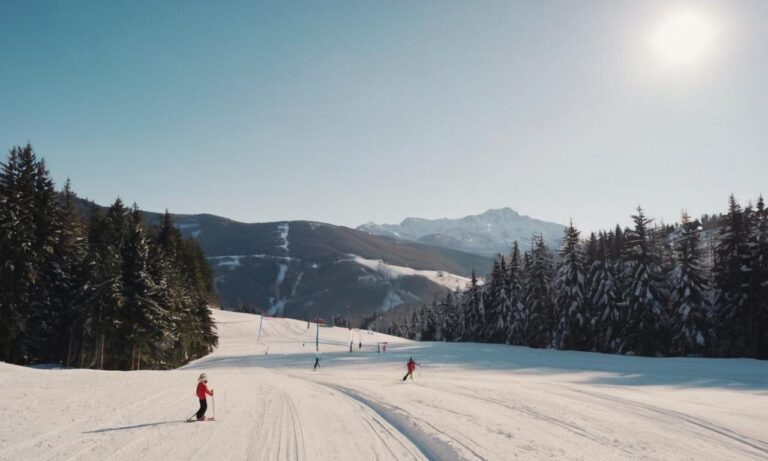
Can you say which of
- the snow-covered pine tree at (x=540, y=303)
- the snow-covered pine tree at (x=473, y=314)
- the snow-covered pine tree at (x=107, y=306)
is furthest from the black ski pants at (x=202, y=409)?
the snow-covered pine tree at (x=473, y=314)

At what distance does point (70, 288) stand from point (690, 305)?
179 ft

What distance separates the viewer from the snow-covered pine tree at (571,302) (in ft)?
163

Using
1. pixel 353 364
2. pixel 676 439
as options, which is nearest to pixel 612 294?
pixel 353 364

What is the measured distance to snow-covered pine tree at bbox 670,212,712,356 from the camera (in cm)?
4112

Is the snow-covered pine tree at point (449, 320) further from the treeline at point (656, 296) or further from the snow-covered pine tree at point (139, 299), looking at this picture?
the snow-covered pine tree at point (139, 299)

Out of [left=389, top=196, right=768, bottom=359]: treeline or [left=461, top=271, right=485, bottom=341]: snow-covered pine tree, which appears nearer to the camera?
[left=389, top=196, right=768, bottom=359]: treeline

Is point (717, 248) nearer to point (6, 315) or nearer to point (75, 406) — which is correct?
point (75, 406)

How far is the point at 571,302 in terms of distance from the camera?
4984cm

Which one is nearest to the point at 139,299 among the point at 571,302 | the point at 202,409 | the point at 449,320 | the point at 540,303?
the point at 202,409

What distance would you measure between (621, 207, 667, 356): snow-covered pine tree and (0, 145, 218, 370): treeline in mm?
42257

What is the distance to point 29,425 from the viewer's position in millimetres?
12875

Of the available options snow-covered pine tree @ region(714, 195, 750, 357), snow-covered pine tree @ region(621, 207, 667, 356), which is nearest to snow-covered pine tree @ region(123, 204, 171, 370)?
snow-covered pine tree @ region(621, 207, 667, 356)

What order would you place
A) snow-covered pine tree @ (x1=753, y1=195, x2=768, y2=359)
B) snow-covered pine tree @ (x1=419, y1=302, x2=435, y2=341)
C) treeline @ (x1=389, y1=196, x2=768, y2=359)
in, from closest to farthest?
snow-covered pine tree @ (x1=753, y1=195, x2=768, y2=359), treeline @ (x1=389, y1=196, x2=768, y2=359), snow-covered pine tree @ (x1=419, y1=302, x2=435, y2=341)

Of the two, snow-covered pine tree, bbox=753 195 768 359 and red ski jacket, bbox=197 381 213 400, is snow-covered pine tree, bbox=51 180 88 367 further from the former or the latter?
snow-covered pine tree, bbox=753 195 768 359
